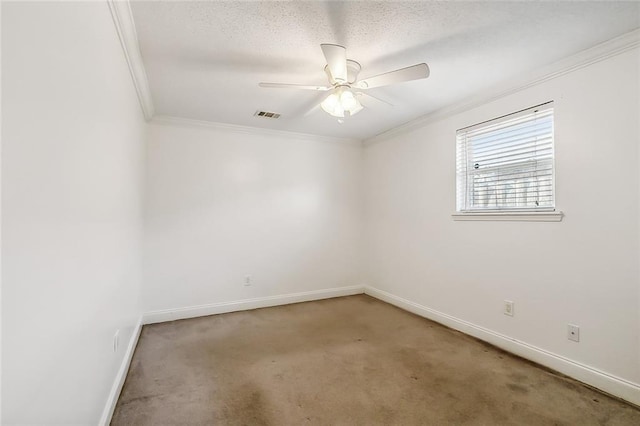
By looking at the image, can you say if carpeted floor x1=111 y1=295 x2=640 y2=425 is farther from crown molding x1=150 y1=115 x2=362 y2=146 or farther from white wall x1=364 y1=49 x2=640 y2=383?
crown molding x1=150 y1=115 x2=362 y2=146

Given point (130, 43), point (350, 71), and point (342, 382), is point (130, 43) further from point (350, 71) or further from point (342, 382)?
point (342, 382)

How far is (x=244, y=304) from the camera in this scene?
3900 millimetres

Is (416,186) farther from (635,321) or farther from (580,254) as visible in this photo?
(635,321)

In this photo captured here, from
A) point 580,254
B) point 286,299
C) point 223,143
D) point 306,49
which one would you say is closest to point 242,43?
point 306,49

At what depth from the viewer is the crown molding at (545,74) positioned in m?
2.00

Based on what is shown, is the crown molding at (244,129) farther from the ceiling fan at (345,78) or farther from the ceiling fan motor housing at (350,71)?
the ceiling fan motor housing at (350,71)

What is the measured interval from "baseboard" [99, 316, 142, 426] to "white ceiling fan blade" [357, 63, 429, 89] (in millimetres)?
2574

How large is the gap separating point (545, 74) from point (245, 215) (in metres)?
3.38

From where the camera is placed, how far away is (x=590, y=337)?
7.10 ft

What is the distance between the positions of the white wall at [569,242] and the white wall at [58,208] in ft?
9.95

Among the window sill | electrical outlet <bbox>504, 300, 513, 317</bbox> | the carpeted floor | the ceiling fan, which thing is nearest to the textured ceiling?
the ceiling fan

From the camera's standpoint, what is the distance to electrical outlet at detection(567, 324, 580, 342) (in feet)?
7.32

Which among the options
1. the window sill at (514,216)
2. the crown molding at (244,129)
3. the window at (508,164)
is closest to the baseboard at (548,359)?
the window sill at (514,216)

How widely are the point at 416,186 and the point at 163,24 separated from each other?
9.76 feet
